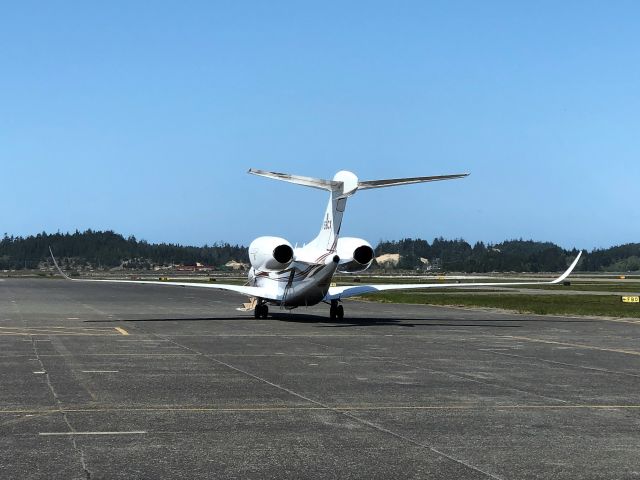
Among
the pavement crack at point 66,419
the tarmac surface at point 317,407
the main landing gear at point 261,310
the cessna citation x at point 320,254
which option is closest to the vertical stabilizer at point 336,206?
the cessna citation x at point 320,254

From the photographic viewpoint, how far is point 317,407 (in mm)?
15453

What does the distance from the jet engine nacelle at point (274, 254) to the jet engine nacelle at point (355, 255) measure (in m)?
A: 2.23

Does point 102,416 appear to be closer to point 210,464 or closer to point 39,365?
point 210,464

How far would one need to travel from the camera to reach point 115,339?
99.7 ft

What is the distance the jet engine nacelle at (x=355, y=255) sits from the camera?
3878 cm

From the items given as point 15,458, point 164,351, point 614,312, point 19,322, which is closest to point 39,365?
point 164,351

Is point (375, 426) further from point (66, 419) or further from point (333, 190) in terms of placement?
point (333, 190)

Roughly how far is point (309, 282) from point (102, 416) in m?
26.2

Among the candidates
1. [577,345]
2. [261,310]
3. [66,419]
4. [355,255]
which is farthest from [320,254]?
[66,419]

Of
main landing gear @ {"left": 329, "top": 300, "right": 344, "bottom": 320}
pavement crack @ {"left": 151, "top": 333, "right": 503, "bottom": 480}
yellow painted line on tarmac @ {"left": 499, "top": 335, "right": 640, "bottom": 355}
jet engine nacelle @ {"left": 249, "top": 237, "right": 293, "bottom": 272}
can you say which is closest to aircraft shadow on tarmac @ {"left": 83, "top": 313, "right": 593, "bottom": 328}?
main landing gear @ {"left": 329, "top": 300, "right": 344, "bottom": 320}

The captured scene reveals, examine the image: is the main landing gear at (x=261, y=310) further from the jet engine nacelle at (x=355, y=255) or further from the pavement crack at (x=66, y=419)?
the pavement crack at (x=66, y=419)

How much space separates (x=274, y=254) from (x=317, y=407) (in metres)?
24.2

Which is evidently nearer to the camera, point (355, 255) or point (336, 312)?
point (355, 255)

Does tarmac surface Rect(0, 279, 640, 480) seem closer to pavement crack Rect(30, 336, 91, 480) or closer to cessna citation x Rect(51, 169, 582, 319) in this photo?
pavement crack Rect(30, 336, 91, 480)
